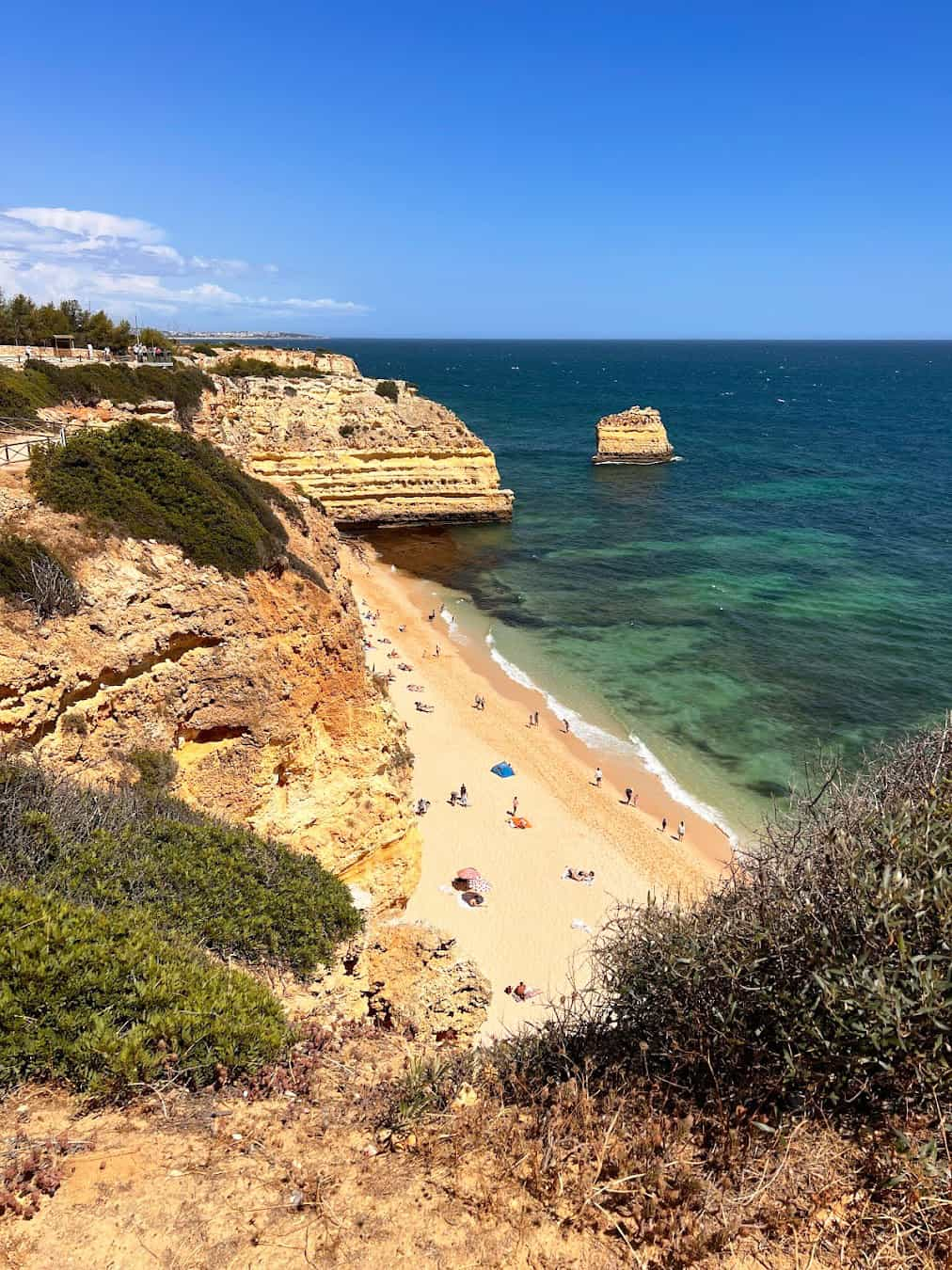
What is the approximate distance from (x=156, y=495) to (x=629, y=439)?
205 feet

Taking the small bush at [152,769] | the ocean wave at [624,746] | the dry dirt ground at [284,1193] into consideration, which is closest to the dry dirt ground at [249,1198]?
the dry dirt ground at [284,1193]

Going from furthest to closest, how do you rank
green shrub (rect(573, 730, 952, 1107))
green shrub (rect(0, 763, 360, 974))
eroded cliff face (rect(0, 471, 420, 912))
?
1. eroded cliff face (rect(0, 471, 420, 912))
2. green shrub (rect(0, 763, 360, 974))
3. green shrub (rect(573, 730, 952, 1107))

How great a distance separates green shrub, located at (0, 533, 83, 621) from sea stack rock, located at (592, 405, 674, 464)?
209 ft

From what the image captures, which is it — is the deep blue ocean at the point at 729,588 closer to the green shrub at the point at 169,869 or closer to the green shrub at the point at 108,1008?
the green shrub at the point at 169,869

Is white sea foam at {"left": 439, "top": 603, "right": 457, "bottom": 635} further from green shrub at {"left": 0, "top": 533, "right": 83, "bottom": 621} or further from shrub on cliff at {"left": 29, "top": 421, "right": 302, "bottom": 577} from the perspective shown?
green shrub at {"left": 0, "top": 533, "right": 83, "bottom": 621}

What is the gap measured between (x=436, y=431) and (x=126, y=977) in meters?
43.9

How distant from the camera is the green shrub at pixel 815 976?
168 inches

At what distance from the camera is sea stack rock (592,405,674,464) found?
67438mm

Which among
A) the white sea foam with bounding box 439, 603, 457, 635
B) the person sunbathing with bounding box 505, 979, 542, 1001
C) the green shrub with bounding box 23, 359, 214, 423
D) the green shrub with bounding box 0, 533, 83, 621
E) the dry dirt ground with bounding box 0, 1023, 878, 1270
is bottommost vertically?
the person sunbathing with bounding box 505, 979, 542, 1001

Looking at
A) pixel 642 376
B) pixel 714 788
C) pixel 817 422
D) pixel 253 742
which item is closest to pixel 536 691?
pixel 714 788

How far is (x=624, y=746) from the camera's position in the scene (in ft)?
76.5

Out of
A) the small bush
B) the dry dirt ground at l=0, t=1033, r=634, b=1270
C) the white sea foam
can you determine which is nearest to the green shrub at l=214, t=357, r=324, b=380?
the white sea foam

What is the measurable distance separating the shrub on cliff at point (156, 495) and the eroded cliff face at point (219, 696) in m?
0.32

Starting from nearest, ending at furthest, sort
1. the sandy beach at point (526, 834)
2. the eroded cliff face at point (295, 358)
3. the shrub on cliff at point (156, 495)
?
1. the shrub on cliff at point (156, 495)
2. the sandy beach at point (526, 834)
3. the eroded cliff face at point (295, 358)
